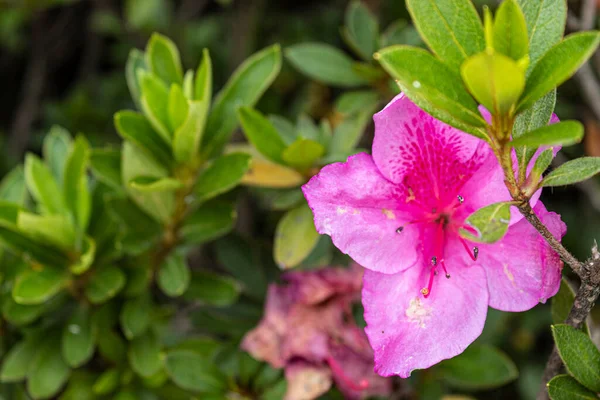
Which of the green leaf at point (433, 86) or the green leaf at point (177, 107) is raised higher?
Result: the green leaf at point (433, 86)

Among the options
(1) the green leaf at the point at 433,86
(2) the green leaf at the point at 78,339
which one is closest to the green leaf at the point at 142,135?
(2) the green leaf at the point at 78,339

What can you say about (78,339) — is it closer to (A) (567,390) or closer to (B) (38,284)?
(B) (38,284)

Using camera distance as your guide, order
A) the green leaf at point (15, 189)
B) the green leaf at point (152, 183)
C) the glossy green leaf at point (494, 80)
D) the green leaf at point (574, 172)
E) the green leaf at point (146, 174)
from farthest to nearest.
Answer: the green leaf at point (15, 189) < the green leaf at point (146, 174) < the green leaf at point (152, 183) < the green leaf at point (574, 172) < the glossy green leaf at point (494, 80)

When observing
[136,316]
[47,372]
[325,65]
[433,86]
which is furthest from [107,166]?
[433,86]

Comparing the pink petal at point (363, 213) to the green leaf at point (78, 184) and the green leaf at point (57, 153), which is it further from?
the green leaf at point (57, 153)

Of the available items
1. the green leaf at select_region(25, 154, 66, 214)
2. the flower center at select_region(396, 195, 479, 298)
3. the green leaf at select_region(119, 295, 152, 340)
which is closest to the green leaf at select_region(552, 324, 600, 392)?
the flower center at select_region(396, 195, 479, 298)
